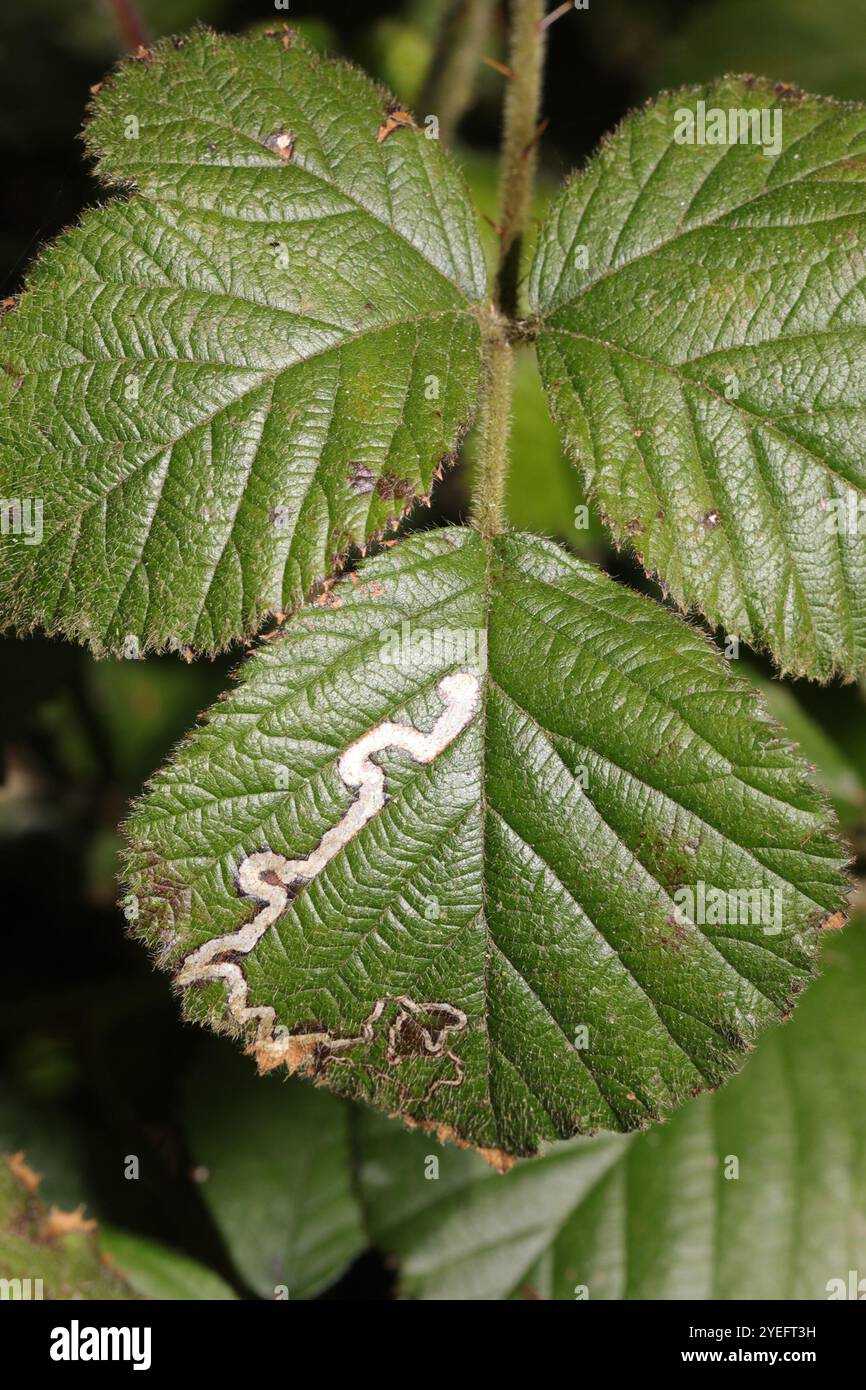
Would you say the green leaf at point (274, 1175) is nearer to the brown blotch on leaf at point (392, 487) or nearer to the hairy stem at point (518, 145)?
the brown blotch on leaf at point (392, 487)

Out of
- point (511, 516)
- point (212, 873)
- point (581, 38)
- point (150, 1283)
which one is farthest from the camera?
point (581, 38)

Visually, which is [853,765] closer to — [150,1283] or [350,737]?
[350,737]

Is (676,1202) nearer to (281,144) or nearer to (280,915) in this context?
(280,915)

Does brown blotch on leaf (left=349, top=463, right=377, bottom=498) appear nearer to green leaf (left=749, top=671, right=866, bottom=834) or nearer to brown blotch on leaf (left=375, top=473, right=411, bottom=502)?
brown blotch on leaf (left=375, top=473, right=411, bottom=502)

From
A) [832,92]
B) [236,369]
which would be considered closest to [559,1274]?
[236,369]

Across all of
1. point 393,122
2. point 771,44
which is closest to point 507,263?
point 393,122
